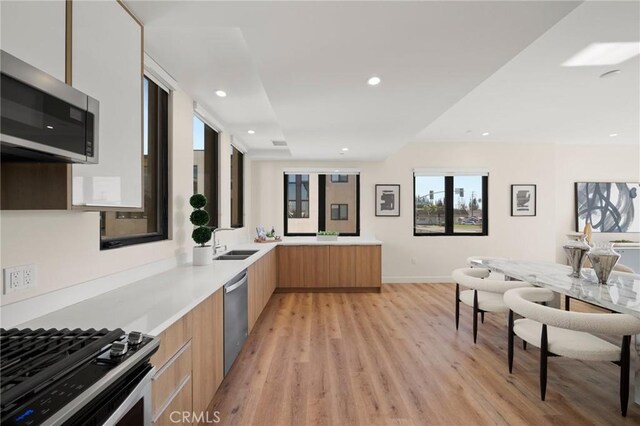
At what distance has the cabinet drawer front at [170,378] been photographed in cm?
129

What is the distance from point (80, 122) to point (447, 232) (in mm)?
5879

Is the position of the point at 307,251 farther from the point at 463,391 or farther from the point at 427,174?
the point at 463,391

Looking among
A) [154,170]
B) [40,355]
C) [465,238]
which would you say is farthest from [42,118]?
[465,238]

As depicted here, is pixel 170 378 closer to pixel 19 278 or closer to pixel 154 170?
pixel 19 278

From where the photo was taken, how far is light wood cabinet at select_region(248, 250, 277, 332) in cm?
320

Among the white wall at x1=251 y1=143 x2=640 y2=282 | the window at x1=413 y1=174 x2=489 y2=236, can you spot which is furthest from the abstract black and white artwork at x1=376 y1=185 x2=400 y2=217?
the window at x1=413 y1=174 x2=489 y2=236

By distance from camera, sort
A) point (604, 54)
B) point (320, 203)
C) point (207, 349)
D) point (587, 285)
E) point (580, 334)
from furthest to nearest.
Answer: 1. point (320, 203)
2. point (604, 54)
3. point (587, 285)
4. point (580, 334)
5. point (207, 349)

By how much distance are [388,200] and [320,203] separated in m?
1.36

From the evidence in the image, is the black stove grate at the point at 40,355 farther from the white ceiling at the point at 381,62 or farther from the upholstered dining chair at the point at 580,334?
the upholstered dining chair at the point at 580,334

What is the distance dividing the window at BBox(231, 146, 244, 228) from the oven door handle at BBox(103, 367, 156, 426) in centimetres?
403

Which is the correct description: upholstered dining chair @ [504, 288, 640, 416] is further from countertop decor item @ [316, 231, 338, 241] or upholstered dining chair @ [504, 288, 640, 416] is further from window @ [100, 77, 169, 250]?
countertop decor item @ [316, 231, 338, 241]

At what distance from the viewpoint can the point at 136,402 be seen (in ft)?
3.37

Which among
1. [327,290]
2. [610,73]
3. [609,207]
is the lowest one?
[327,290]

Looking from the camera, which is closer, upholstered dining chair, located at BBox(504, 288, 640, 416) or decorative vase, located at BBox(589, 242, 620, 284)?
upholstered dining chair, located at BBox(504, 288, 640, 416)
